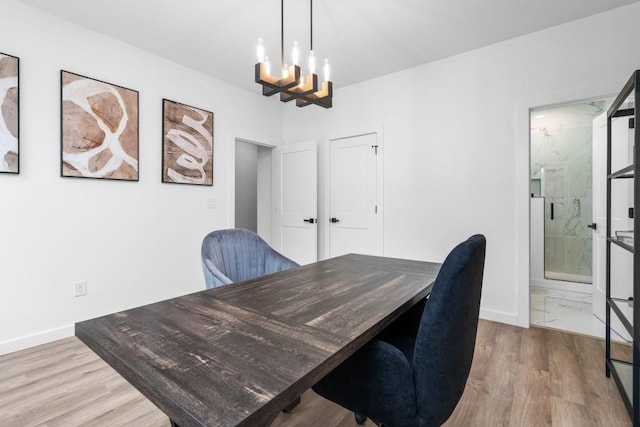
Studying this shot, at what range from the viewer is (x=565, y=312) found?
3168 millimetres

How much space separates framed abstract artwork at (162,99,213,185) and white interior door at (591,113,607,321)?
3818 mm

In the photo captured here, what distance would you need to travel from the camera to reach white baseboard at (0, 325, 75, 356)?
224 centimetres

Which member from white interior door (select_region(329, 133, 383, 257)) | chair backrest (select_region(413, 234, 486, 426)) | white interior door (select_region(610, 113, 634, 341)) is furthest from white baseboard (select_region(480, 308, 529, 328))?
chair backrest (select_region(413, 234, 486, 426))

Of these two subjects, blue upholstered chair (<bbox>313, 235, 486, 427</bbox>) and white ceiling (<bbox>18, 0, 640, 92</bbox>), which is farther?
white ceiling (<bbox>18, 0, 640, 92</bbox>)

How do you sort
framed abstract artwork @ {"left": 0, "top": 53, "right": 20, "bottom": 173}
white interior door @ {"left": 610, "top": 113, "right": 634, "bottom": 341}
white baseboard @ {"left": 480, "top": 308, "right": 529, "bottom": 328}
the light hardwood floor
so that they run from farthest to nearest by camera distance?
white baseboard @ {"left": 480, "top": 308, "right": 529, "bottom": 328} < white interior door @ {"left": 610, "top": 113, "right": 634, "bottom": 341} < framed abstract artwork @ {"left": 0, "top": 53, "right": 20, "bottom": 173} < the light hardwood floor

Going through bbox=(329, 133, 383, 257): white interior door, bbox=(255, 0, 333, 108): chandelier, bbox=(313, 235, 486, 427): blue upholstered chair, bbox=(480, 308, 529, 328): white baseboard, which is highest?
bbox=(255, 0, 333, 108): chandelier

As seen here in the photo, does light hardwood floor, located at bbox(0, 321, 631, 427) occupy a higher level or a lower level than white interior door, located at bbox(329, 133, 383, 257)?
→ lower

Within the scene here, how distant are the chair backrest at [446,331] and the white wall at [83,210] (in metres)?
2.86

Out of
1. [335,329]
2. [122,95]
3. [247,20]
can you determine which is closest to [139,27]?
[122,95]

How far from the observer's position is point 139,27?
261 centimetres

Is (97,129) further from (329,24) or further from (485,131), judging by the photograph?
(485,131)

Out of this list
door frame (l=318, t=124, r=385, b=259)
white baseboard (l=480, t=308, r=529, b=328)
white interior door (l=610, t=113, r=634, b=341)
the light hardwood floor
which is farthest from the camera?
door frame (l=318, t=124, r=385, b=259)

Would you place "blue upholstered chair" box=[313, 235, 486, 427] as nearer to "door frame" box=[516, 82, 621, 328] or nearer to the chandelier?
the chandelier

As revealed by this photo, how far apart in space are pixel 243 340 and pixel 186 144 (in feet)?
9.69
